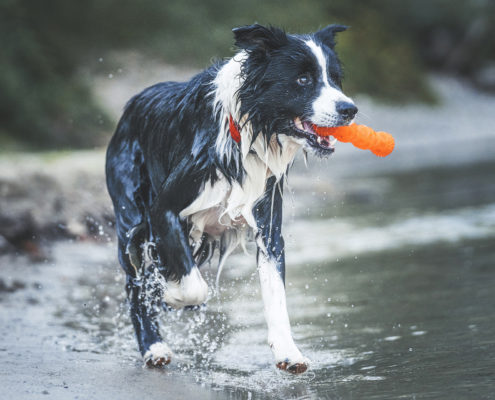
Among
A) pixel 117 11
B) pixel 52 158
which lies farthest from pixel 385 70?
pixel 52 158

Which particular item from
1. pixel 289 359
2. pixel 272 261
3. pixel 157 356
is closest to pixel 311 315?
pixel 272 261

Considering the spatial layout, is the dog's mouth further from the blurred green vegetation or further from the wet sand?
the blurred green vegetation

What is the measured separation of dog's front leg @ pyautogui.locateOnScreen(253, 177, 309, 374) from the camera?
151 inches

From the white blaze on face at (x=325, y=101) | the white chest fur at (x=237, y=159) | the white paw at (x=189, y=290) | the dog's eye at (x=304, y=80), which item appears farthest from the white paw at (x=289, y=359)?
the dog's eye at (x=304, y=80)

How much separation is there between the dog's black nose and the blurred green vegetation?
790 centimetres

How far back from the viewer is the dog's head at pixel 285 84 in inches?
147

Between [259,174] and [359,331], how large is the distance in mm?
1231

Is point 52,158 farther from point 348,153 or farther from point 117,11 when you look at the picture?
point 117,11

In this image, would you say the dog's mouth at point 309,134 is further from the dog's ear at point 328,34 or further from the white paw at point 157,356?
the white paw at point 157,356

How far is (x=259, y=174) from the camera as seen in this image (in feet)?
13.0

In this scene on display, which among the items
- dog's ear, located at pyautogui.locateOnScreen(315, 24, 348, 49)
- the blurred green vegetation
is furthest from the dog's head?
the blurred green vegetation

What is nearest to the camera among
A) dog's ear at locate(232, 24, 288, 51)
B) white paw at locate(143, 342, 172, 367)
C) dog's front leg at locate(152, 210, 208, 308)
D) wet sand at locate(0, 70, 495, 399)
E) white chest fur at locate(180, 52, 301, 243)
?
wet sand at locate(0, 70, 495, 399)

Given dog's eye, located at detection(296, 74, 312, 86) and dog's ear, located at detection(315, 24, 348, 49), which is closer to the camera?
dog's eye, located at detection(296, 74, 312, 86)

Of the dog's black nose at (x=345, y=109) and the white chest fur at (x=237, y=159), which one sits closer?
the dog's black nose at (x=345, y=109)
